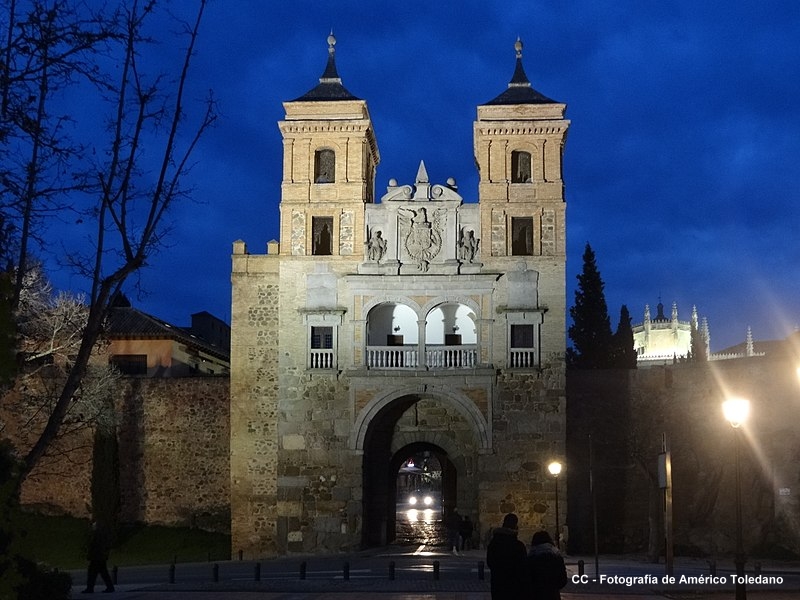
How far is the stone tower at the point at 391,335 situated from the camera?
96.3ft

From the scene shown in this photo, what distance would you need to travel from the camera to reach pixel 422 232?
30047 millimetres

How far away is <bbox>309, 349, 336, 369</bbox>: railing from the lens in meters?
29.8

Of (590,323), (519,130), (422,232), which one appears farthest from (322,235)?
(590,323)

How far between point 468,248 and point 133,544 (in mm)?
13768

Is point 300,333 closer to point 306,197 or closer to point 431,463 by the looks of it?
point 306,197

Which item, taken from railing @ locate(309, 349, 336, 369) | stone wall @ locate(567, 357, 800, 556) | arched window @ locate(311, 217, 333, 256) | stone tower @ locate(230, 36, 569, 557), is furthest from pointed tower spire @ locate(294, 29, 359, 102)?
stone wall @ locate(567, 357, 800, 556)

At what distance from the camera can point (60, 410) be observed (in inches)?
470

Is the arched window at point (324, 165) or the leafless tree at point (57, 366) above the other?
the arched window at point (324, 165)

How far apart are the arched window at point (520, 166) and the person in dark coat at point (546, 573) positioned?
71.8ft

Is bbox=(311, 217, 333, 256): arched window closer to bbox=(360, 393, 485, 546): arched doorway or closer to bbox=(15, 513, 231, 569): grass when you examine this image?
bbox=(360, 393, 485, 546): arched doorway

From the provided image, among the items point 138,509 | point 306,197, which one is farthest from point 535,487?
point 138,509

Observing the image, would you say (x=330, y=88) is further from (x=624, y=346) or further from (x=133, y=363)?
(x=624, y=346)

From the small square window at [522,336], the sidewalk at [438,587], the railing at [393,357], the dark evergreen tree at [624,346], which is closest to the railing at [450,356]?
the railing at [393,357]

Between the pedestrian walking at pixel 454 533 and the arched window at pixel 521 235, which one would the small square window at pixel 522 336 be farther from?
the pedestrian walking at pixel 454 533
